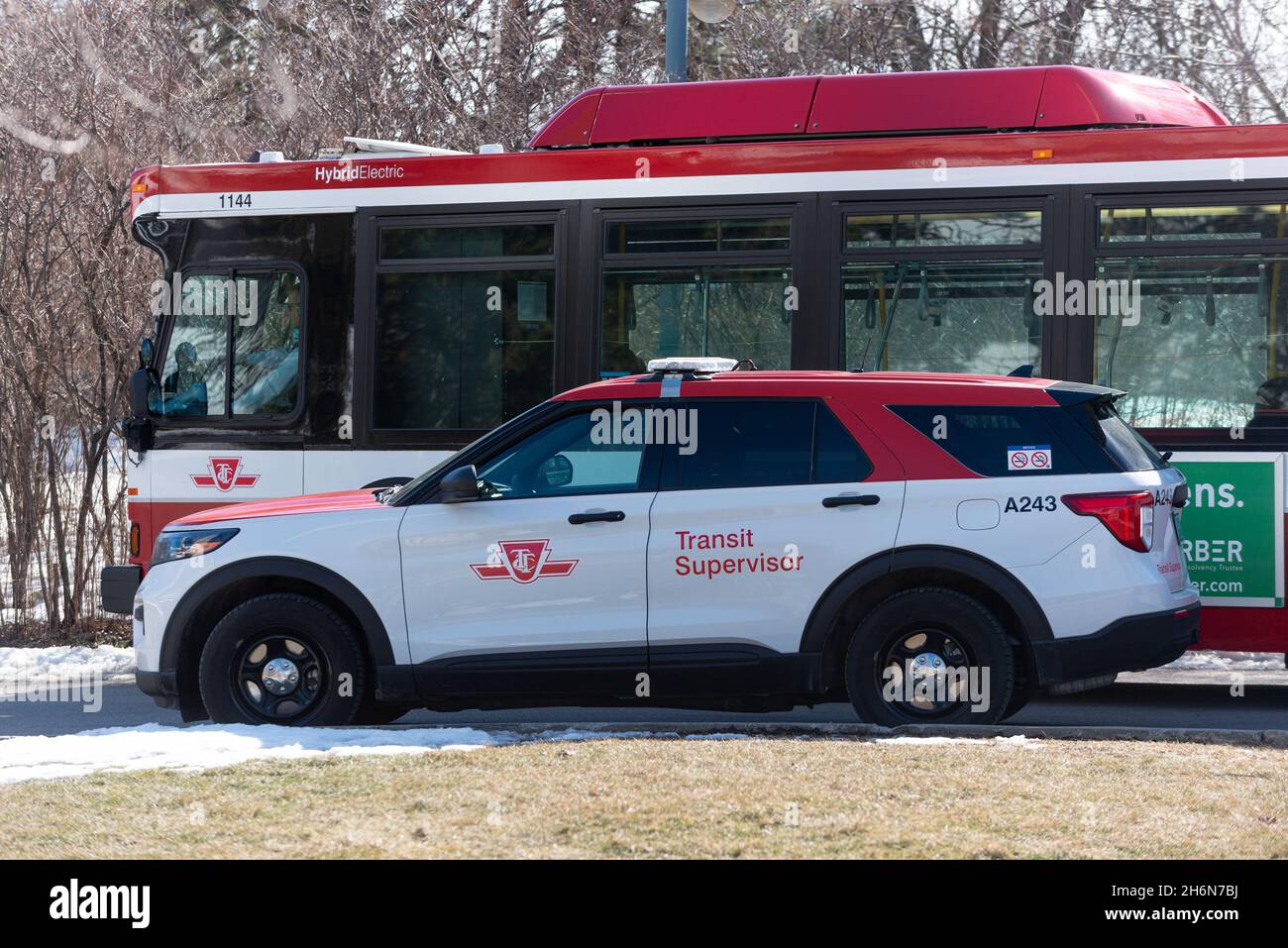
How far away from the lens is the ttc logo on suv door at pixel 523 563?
759 cm

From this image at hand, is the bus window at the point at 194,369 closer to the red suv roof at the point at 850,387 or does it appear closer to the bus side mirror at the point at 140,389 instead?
the bus side mirror at the point at 140,389

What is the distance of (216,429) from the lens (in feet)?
34.1

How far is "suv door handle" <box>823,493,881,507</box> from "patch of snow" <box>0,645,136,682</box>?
6.65m

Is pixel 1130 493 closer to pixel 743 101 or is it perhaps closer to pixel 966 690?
pixel 966 690

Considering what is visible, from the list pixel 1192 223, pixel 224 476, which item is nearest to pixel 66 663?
pixel 224 476

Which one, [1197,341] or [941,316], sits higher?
[941,316]

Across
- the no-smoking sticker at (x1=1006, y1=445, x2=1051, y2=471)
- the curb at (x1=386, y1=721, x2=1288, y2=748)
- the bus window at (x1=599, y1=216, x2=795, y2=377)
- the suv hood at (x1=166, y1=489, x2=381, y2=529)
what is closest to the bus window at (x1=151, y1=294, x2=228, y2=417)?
the suv hood at (x1=166, y1=489, x2=381, y2=529)

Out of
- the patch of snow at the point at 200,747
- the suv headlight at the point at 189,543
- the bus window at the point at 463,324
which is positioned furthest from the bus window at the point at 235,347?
the patch of snow at the point at 200,747

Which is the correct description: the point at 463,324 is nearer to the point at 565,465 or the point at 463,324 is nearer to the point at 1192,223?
the point at 565,465

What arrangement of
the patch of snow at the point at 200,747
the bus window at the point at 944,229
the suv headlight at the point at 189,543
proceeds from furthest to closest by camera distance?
the bus window at the point at 944,229 < the suv headlight at the point at 189,543 < the patch of snow at the point at 200,747

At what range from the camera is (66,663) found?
12773mm

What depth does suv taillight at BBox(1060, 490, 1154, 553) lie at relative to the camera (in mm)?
7297

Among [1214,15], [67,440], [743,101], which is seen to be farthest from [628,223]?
[1214,15]

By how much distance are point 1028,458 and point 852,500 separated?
82 centimetres
